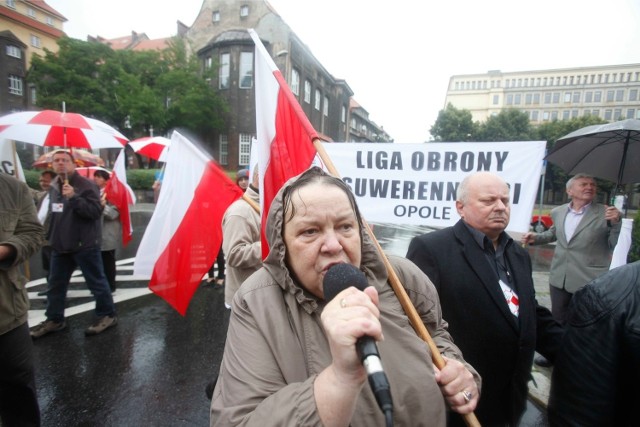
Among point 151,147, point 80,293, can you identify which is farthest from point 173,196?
point 151,147

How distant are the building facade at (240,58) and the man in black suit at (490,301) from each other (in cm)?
2821

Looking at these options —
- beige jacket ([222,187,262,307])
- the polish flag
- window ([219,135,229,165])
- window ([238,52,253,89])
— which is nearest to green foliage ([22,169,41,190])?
window ([219,135,229,165])

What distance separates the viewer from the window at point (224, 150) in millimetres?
31719

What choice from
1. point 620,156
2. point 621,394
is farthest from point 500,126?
point 621,394

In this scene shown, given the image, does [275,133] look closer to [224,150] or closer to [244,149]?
[244,149]

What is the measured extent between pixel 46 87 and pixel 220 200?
34.1 meters

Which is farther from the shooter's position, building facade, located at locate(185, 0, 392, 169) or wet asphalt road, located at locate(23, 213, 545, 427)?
building facade, located at locate(185, 0, 392, 169)

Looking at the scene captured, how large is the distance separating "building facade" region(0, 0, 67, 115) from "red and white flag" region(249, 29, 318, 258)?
27004 millimetres

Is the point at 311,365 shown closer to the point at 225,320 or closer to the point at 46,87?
the point at 225,320

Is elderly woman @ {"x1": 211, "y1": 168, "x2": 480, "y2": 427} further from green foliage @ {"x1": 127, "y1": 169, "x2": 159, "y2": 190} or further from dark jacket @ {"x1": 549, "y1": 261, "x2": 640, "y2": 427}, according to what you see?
green foliage @ {"x1": 127, "y1": 169, "x2": 159, "y2": 190}

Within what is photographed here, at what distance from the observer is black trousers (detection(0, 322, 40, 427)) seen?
220cm

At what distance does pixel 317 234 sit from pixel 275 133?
126 centimetres

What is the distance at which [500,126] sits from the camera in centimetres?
4341

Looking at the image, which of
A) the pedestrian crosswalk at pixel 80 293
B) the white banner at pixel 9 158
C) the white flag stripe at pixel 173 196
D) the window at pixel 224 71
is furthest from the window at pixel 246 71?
the white flag stripe at pixel 173 196
